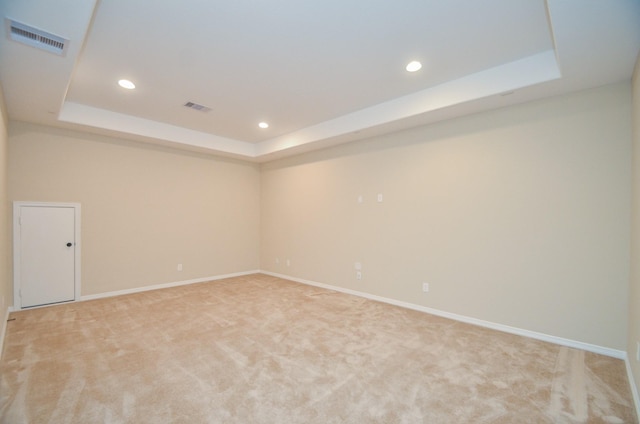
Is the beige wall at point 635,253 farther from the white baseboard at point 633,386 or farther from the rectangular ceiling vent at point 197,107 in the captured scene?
the rectangular ceiling vent at point 197,107

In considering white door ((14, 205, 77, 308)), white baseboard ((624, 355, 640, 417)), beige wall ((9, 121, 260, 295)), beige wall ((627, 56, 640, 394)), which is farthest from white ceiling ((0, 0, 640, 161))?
white baseboard ((624, 355, 640, 417))

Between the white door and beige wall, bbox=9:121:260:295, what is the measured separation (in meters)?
0.17

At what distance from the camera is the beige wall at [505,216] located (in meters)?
3.01

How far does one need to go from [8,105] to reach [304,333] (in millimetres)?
4634

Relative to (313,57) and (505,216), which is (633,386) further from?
(313,57)

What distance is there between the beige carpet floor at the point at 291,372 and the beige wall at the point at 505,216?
453 millimetres

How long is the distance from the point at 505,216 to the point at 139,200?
5.95 metres

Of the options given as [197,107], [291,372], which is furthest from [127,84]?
[291,372]

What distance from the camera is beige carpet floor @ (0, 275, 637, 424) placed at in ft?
6.90

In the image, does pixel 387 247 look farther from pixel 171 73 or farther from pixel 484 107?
pixel 171 73

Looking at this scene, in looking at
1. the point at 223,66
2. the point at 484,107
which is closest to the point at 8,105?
the point at 223,66

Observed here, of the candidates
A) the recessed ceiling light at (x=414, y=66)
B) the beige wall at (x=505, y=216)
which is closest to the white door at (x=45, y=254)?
the beige wall at (x=505, y=216)

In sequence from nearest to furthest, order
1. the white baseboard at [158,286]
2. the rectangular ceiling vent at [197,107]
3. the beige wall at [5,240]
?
1. the beige wall at [5,240]
2. the rectangular ceiling vent at [197,107]
3. the white baseboard at [158,286]

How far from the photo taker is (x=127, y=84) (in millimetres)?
3658
